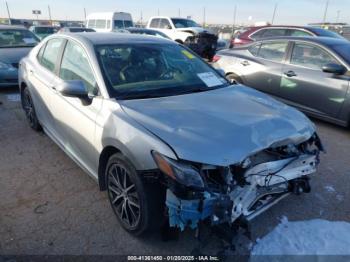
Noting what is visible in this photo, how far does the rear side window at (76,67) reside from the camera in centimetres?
299

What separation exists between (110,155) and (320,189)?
236 cm

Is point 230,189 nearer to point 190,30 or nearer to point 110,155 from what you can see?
point 110,155

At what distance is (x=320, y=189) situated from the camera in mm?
3424

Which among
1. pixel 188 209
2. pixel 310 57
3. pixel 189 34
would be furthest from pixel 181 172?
pixel 189 34

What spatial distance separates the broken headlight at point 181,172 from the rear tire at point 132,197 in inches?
8.5

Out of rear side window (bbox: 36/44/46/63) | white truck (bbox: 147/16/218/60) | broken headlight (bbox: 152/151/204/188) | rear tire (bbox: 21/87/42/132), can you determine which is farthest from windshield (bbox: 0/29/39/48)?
broken headlight (bbox: 152/151/204/188)

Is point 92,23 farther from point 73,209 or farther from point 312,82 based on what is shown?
point 73,209

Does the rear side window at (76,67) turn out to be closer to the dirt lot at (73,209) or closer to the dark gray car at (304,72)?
the dirt lot at (73,209)

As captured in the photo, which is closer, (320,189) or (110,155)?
(110,155)

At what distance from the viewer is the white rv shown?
56.3ft

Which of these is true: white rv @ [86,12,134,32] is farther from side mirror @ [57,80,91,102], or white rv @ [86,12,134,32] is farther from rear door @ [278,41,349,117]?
side mirror @ [57,80,91,102]

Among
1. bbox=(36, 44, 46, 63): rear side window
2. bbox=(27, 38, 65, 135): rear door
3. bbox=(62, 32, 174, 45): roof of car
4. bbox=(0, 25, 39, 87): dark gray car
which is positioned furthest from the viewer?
bbox=(0, 25, 39, 87): dark gray car

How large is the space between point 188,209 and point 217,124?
0.75 metres

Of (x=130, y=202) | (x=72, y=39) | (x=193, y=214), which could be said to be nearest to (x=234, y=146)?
(x=193, y=214)
